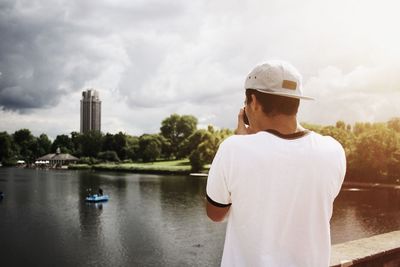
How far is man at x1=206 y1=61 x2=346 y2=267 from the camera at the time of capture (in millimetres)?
1540

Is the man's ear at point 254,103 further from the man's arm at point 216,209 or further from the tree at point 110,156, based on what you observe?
the tree at point 110,156

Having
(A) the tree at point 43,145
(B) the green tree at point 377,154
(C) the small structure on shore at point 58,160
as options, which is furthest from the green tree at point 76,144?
(B) the green tree at point 377,154

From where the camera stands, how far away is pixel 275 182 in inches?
60.9

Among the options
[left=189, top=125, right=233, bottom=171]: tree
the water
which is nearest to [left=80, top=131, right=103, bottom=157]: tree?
[left=189, top=125, right=233, bottom=171]: tree

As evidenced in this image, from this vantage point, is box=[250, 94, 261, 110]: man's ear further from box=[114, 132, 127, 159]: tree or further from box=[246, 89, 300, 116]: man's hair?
box=[114, 132, 127, 159]: tree

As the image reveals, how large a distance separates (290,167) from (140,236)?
29414 millimetres

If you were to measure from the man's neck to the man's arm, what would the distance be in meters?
0.34

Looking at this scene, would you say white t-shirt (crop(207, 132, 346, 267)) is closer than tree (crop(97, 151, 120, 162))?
Yes

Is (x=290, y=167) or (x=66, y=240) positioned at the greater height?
(x=290, y=167)

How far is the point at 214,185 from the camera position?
1585mm

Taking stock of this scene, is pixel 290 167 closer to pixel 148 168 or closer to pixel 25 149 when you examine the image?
pixel 148 168

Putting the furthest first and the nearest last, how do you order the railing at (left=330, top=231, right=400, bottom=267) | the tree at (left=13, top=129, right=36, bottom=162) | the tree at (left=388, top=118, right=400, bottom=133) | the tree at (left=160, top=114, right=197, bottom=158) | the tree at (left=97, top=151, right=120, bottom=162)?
1. the tree at (left=13, top=129, right=36, bottom=162)
2. the tree at (left=97, top=151, right=120, bottom=162)
3. the tree at (left=160, top=114, right=197, bottom=158)
4. the tree at (left=388, top=118, right=400, bottom=133)
5. the railing at (left=330, top=231, right=400, bottom=267)

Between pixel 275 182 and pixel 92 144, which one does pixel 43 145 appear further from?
pixel 275 182

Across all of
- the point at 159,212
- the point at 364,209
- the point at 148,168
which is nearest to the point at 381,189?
the point at 364,209
